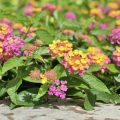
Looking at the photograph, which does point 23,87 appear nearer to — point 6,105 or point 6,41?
point 6,105

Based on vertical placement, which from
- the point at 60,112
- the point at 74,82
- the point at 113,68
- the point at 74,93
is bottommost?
the point at 60,112

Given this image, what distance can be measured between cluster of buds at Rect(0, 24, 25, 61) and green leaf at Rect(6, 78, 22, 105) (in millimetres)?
215

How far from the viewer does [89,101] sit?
166cm

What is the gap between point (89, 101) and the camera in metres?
1.66

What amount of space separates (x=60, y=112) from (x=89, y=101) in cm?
27

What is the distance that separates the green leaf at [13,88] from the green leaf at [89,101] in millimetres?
560

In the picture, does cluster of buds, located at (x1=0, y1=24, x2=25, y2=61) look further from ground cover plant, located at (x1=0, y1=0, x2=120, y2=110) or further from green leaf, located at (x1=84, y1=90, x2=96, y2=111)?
green leaf, located at (x1=84, y1=90, x2=96, y2=111)

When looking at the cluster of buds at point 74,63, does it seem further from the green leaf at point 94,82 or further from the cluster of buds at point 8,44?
the cluster of buds at point 8,44

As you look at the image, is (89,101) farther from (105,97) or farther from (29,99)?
(29,99)

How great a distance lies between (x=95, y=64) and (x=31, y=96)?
2.12 feet

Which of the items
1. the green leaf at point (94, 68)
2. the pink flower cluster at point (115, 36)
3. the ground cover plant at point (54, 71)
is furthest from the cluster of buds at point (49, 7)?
the green leaf at point (94, 68)

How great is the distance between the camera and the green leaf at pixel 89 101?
1620mm

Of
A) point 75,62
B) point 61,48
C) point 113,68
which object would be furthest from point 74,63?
point 113,68

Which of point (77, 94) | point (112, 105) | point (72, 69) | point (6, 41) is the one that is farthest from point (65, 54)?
point (112, 105)
